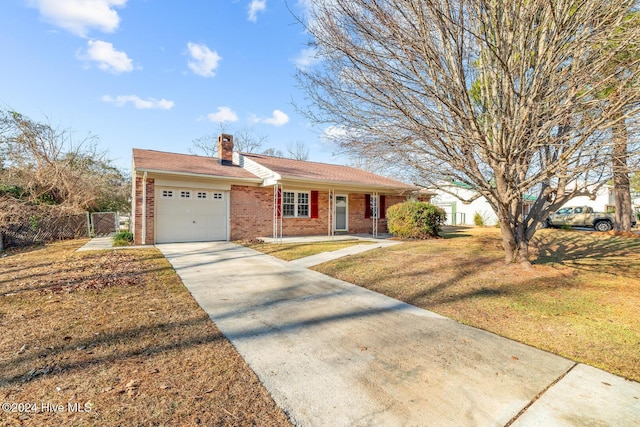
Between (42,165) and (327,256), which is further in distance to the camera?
(42,165)

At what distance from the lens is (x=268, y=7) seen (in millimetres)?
6465

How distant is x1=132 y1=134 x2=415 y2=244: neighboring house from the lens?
1095 centimetres

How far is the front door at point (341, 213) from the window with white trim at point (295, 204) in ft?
5.64

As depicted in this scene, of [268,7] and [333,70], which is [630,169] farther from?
[268,7]

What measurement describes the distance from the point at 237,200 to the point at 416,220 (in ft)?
24.3

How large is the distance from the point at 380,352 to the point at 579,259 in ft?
25.6

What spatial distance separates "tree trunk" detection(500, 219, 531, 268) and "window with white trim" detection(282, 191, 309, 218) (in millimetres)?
8795

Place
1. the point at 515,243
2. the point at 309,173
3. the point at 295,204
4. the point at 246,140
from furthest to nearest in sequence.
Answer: the point at 246,140, the point at 309,173, the point at 295,204, the point at 515,243

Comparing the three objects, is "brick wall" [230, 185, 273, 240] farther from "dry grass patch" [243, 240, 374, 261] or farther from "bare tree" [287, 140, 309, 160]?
"bare tree" [287, 140, 309, 160]


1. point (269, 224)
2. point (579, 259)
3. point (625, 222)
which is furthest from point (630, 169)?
point (625, 222)

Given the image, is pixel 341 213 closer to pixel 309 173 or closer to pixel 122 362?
pixel 309 173

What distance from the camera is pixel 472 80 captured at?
591 cm

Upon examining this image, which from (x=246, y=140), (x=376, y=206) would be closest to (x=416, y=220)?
(x=376, y=206)

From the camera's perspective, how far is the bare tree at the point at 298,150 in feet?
117
